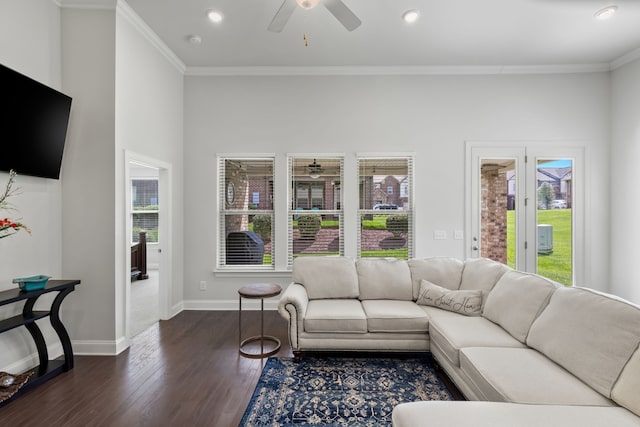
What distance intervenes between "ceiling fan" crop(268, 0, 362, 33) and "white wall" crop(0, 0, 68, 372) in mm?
2182

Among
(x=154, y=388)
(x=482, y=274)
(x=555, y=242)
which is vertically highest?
(x=555, y=242)

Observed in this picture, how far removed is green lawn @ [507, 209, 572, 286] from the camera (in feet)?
14.4

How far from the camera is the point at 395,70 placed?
4406mm

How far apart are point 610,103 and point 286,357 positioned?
18.1 feet

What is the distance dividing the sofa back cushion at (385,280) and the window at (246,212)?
5.29 ft

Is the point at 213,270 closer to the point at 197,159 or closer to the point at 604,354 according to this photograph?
the point at 197,159

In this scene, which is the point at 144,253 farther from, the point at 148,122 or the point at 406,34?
the point at 406,34

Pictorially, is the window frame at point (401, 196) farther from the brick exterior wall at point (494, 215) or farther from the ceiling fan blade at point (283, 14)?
the ceiling fan blade at point (283, 14)

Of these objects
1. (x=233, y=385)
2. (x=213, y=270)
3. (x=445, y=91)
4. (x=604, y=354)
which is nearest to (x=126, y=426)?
(x=233, y=385)

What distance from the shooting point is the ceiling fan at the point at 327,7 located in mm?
2379

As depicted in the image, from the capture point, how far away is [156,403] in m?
2.31

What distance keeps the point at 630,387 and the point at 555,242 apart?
3.44 meters

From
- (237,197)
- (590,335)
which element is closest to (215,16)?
(237,197)

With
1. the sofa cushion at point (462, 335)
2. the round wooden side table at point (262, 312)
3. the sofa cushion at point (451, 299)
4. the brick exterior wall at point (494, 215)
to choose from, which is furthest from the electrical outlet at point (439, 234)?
the round wooden side table at point (262, 312)
